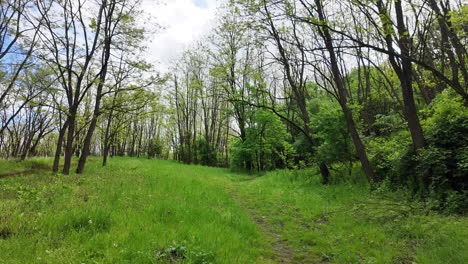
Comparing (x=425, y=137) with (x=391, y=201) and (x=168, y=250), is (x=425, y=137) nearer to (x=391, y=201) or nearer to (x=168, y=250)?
(x=391, y=201)

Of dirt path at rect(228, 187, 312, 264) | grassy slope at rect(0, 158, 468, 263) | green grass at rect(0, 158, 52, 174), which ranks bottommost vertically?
dirt path at rect(228, 187, 312, 264)

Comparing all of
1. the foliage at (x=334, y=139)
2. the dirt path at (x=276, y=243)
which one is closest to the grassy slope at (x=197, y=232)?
the dirt path at (x=276, y=243)


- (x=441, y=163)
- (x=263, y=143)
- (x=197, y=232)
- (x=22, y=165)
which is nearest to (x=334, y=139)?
(x=441, y=163)

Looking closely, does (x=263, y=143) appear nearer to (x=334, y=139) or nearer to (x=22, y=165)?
(x=334, y=139)

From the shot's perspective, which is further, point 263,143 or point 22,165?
point 263,143

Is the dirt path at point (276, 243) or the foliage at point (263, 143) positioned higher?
the foliage at point (263, 143)

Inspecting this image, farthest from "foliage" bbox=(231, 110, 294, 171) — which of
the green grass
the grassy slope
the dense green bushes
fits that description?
the green grass

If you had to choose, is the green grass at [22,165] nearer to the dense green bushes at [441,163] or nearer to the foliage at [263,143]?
the foliage at [263,143]

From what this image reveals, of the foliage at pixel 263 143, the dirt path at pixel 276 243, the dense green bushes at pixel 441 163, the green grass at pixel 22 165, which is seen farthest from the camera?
the foliage at pixel 263 143

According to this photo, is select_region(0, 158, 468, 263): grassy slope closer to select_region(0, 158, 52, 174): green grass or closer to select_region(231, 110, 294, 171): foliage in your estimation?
select_region(0, 158, 52, 174): green grass

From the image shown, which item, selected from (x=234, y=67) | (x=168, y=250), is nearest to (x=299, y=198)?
(x=168, y=250)

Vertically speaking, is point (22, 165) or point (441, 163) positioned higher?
point (441, 163)

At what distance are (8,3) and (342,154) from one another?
18.0 metres

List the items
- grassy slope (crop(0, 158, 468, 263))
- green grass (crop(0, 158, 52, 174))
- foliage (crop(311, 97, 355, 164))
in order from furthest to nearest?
1. green grass (crop(0, 158, 52, 174))
2. foliage (crop(311, 97, 355, 164))
3. grassy slope (crop(0, 158, 468, 263))
